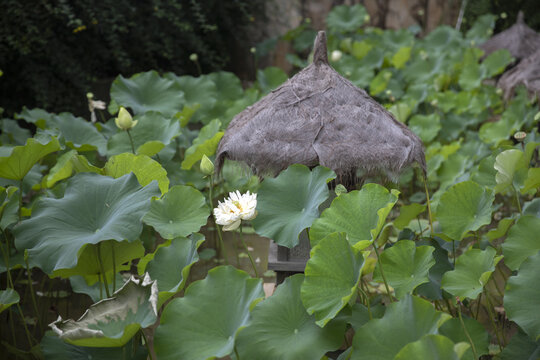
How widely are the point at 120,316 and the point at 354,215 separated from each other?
22.5 inches

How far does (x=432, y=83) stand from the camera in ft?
11.6

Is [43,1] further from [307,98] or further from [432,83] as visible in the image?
[432,83]

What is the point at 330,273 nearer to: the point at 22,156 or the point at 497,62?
the point at 22,156

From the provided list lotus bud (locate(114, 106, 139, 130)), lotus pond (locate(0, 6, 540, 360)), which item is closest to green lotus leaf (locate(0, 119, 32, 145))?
lotus pond (locate(0, 6, 540, 360))

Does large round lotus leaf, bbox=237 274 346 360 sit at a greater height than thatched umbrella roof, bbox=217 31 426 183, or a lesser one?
lesser

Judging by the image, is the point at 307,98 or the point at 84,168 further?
the point at 84,168

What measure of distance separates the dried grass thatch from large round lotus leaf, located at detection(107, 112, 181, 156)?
1.89m

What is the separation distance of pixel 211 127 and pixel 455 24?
3398 millimetres

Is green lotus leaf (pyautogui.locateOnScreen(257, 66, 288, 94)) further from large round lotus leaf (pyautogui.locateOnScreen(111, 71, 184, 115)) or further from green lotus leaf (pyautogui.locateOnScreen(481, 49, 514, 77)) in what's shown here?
green lotus leaf (pyautogui.locateOnScreen(481, 49, 514, 77))

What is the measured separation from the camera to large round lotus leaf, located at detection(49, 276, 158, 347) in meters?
1.12

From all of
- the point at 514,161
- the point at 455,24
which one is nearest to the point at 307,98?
the point at 514,161

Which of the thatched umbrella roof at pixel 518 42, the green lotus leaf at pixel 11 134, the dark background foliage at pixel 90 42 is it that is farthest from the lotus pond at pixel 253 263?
the thatched umbrella roof at pixel 518 42

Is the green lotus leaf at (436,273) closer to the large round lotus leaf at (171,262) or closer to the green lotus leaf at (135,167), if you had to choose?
the large round lotus leaf at (171,262)

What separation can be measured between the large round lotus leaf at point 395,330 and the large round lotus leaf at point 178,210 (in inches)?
21.8
